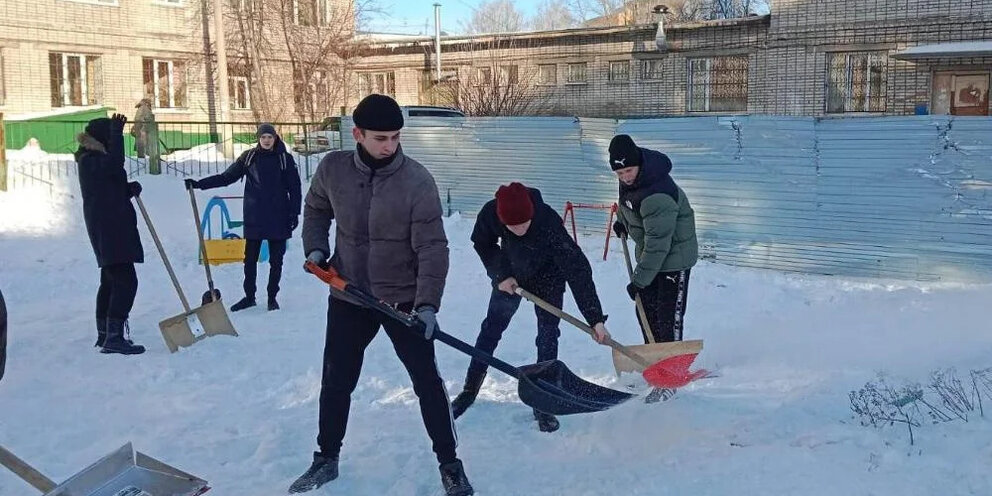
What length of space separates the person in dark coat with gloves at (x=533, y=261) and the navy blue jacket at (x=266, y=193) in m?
3.42

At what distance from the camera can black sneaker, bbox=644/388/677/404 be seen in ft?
15.3

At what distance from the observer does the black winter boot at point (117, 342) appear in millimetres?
5965

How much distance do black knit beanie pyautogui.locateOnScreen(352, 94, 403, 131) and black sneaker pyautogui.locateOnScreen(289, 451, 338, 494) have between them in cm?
139

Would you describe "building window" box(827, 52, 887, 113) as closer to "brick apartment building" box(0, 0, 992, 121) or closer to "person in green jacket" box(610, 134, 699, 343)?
"brick apartment building" box(0, 0, 992, 121)

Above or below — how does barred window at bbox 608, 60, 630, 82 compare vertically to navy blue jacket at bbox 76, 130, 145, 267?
above

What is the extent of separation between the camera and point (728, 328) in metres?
6.82

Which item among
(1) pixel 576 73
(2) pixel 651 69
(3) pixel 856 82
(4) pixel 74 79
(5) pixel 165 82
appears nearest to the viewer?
(3) pixel 856 82

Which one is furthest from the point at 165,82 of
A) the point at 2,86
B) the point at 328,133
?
the point at 328,133

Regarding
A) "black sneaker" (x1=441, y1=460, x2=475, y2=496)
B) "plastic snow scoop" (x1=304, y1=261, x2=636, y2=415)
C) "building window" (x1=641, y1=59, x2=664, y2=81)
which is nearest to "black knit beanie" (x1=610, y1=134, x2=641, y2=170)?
"plastic snow scoop" (x1=304, y1=261, x2=636, y2=415)

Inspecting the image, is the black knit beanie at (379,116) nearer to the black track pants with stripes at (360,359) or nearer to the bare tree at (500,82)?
the black track pants with stripes at (360,359)

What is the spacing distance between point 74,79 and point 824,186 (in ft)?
61.7

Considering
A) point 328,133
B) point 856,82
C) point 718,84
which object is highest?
point 718,84

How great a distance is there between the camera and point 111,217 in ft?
19.5

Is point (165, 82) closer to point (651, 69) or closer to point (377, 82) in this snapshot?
point (377, 82)
